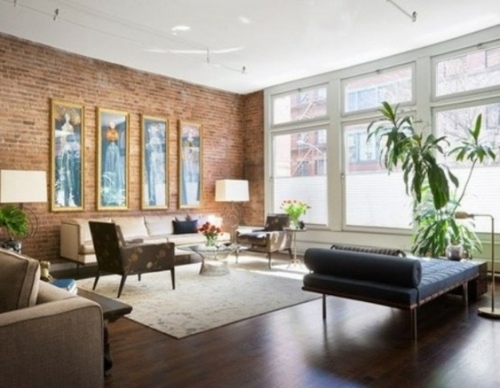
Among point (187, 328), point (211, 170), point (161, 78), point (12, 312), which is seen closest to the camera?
point (12, 312)

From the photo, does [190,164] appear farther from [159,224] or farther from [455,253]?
[455,253]

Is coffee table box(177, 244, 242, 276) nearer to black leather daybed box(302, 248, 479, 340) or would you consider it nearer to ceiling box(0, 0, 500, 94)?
black leather daybed box(302, 248, 479, 340)

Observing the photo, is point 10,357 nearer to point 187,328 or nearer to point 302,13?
point 187,328

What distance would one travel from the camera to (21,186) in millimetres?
5273

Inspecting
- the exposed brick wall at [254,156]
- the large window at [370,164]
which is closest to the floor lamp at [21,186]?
the exposed brick wall at [254,156]

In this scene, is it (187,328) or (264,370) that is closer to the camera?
(264,370)

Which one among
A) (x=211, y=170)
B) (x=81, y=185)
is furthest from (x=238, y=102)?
(x=81, y=185)

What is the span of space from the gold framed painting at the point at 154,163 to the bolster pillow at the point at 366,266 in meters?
4.19

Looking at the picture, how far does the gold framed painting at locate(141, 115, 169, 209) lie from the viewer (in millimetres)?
7238

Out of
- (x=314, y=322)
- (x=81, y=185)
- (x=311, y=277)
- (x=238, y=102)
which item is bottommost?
(x=314, y=322)

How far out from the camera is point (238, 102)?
8.91 m

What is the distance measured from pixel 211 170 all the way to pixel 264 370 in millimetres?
5954

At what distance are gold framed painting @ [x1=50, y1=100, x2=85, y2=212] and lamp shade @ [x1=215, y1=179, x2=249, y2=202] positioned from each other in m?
2.59

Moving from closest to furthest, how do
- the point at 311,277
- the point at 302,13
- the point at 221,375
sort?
the point at 221,375
the point at 311,277
the point at 302,13
